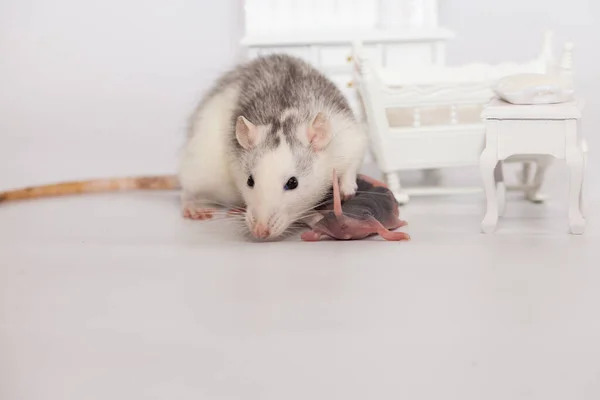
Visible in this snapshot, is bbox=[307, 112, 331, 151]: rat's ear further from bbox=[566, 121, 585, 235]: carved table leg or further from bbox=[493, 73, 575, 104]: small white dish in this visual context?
bbox=[566, 121, 585, 235]: carved table leg

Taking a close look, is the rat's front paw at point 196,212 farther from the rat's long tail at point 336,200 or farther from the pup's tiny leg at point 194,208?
the rat's long tail at point 336,200

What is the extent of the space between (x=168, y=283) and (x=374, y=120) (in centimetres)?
154

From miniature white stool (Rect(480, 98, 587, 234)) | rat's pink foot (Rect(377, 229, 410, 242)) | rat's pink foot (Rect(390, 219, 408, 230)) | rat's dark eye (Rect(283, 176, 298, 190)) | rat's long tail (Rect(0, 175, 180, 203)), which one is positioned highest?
miniature white stool (Rect(480, 98, 587, 234))

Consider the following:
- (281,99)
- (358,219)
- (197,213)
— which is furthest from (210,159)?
(358,219)

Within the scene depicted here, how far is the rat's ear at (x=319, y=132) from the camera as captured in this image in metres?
3.28

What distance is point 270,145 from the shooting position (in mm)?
3299

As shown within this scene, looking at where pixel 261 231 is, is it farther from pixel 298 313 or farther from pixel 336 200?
pixel 298 313

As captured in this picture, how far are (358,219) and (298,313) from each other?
888 mm

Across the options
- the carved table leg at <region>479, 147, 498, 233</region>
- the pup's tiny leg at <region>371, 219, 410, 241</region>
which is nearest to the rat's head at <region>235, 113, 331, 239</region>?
the pup's tiny leg at <region>371, 219, 410, 241</region>

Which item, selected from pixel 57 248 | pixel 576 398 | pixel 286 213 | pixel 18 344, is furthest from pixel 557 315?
pixel 57 248

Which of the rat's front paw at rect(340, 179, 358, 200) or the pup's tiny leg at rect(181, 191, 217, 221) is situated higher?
the rat's front paw at rect(340, 179, 358, 200)

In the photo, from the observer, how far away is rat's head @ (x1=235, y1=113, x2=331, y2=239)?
10.5ft

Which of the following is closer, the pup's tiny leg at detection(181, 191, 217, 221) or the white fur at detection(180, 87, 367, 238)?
the white fur at detection(180, 87, 367, 238)

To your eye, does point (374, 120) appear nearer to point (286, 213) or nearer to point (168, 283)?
point (286, 213)
